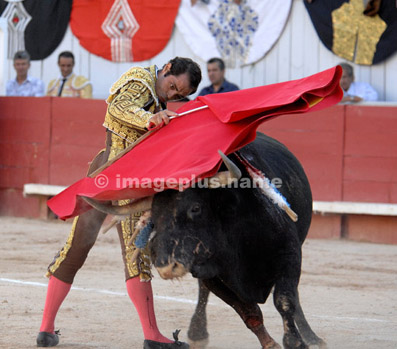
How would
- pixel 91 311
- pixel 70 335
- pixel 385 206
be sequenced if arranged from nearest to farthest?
pixel 70 335 → pixel 91 311 → pixel 385 206

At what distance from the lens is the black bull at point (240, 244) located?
2.78 metres

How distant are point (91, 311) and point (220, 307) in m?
0.66

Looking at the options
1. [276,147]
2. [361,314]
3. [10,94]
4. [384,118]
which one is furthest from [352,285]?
[10,94]

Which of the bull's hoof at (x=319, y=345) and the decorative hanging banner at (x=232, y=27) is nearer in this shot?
the bull's hoof at (x=319, y=345)

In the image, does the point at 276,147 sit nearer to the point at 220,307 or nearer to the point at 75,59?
the point at 220,307

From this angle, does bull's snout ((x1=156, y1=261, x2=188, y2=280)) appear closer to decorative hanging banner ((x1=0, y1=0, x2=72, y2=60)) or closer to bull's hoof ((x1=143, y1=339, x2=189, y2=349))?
bull's hoof ((x1=143, y1=339, x2=189, y2=349))

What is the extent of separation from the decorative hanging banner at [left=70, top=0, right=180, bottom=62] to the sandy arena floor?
2.50 m

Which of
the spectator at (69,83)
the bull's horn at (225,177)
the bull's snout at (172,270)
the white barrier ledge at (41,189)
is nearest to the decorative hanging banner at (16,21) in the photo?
the spectator at (69,83)

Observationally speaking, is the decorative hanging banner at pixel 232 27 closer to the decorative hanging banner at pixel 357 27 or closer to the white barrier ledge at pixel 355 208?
the decorative hanging banner at pixel 357 27

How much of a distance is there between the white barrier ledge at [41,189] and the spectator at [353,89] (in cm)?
267

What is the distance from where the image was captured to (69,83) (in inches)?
312

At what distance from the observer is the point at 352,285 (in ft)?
16.2

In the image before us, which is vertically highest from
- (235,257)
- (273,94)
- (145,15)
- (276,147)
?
(145,15)

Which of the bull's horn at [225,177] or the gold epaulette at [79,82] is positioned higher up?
the gold epaulette at [79,82]
